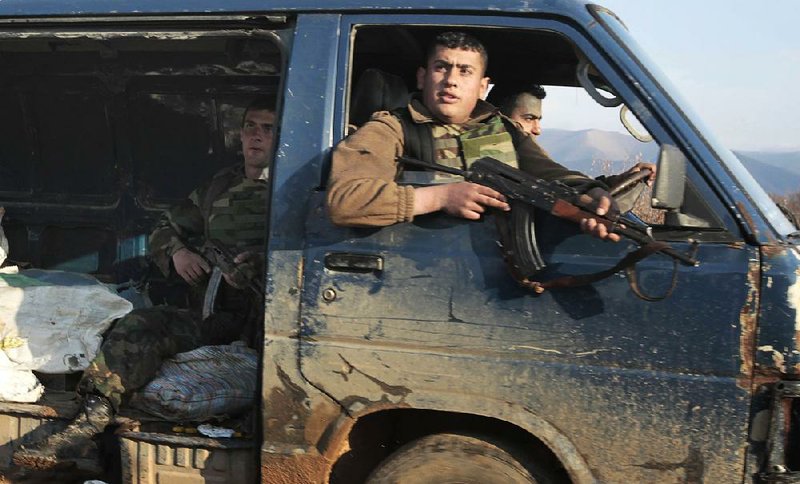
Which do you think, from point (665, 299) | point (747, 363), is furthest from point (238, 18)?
point (747, 363)

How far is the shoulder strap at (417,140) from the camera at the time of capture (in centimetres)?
294

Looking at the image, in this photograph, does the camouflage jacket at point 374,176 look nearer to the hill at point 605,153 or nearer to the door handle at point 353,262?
the door handle at point 353,262

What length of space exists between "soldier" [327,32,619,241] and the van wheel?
2.40 feet

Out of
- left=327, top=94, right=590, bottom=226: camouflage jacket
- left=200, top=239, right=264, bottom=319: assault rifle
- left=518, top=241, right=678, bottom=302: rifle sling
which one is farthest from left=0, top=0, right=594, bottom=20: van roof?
left=200, top=239, right=264, bottom=319: assault rifle

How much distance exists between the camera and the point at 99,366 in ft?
11.1

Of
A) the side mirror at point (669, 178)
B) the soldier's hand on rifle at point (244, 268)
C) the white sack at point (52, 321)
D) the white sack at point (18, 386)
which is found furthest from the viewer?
the white sack at point (52, 321)

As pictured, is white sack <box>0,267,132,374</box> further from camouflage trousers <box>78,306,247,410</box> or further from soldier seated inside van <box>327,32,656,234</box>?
soldier seated inside van <box>327,32,656,234</box>

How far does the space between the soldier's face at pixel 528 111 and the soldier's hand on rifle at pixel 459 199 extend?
1.53m

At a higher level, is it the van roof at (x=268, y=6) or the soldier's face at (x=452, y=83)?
the van roof at (x=268, y=6)

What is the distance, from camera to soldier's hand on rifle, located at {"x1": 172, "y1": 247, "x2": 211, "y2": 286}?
160 inches

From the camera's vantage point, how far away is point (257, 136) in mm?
4117

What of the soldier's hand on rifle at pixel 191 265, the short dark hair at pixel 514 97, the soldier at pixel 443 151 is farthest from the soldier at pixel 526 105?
the soldier's hand on rifle at pixel 191 265

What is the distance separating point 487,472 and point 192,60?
3309 mm

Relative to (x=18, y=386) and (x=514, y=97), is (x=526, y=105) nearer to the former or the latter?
(x=514, y=97)
